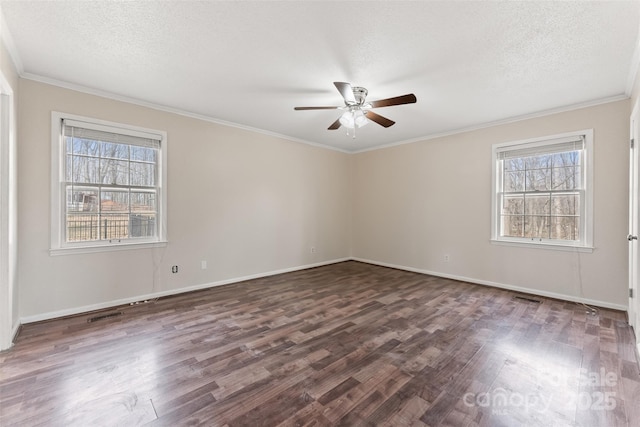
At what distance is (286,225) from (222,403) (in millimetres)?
3716

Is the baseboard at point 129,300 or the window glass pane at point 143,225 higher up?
the window glass pane at point 143,225

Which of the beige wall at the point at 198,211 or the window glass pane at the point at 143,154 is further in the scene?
the window glass pane at the point at 143,154

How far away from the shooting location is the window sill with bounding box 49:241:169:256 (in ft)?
10.2

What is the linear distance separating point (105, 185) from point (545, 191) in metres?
5.98

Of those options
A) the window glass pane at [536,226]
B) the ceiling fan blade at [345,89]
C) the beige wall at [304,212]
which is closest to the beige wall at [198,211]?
the beige wall at [304,212]

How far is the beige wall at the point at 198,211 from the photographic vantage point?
297 centimetres

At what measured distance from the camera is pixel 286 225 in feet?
17.5

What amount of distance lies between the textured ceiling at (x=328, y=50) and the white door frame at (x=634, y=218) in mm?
570

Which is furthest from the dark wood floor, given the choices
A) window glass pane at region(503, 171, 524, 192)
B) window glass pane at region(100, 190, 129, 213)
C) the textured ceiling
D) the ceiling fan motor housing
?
the textured ceiling

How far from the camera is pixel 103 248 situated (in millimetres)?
3383

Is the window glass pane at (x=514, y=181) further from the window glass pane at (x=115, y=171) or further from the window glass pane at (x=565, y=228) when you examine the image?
the window glass pane at (x=115, y=171)

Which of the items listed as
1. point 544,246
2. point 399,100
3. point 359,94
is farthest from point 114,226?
point 544,246

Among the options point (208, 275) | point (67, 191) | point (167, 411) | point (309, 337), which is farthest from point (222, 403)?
point (67, 191)

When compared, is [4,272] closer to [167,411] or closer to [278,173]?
[167,411]
